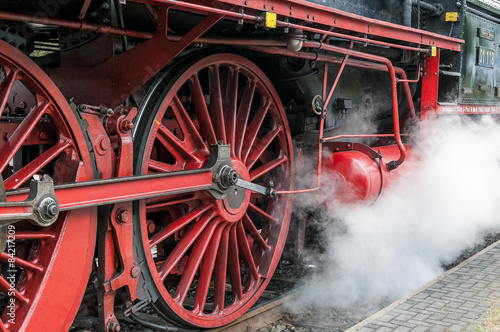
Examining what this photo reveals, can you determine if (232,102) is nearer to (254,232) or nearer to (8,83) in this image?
(254,232)

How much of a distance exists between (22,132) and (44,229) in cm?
46

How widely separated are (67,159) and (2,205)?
0.56 m

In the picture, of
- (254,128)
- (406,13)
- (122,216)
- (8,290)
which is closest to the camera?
(8,290)

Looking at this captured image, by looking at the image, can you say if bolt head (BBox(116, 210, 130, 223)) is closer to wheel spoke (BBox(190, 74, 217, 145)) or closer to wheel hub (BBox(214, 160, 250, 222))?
wheel hub (BBox(214, 160, 250, 222))

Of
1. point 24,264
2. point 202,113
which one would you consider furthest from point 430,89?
point 24,264

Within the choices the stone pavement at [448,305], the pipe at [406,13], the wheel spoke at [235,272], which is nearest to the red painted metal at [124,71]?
the wheel spoke at [235,272]

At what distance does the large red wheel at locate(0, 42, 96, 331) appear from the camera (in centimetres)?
246

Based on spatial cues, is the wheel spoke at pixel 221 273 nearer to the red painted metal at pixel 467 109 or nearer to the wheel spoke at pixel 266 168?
the wheel spoke at pixel 266 168

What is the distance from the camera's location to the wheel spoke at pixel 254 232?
13.1ft

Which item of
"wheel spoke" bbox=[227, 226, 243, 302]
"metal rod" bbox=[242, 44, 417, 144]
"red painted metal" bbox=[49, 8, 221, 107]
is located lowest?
"wheel spoke" bbox=[227, 226, 243, 302]

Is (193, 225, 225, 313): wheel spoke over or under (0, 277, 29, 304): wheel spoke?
under

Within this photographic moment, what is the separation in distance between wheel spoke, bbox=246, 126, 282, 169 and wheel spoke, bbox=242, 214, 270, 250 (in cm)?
38

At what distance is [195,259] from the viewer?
139 inches

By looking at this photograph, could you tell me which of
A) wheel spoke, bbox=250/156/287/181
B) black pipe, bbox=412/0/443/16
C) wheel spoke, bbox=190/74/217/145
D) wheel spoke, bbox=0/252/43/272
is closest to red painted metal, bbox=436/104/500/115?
black pipe, bbox=412/0/443/16
